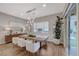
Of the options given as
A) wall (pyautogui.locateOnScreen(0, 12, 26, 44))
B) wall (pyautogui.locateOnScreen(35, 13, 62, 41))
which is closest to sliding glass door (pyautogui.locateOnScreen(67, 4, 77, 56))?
wall (pyautogui.locateOnScreen(35, 13, 62, 41))

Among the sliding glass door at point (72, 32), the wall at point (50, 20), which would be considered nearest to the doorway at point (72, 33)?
the sliding glass door at point (72, 32)

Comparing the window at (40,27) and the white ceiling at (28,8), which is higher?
the white ceiling at (28,8)

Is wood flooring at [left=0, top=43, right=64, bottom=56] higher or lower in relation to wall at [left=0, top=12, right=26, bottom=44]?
lower

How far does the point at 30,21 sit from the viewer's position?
7.33 ft

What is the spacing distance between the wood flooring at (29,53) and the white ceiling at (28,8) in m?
0.78

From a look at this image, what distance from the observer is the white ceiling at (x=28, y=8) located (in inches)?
83.5

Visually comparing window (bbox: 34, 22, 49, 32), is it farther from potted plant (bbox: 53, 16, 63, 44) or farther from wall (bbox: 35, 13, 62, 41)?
potted plant (bbox: 53, 16, 63, 44)

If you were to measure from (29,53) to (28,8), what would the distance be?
1.09 meters

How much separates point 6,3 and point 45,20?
1.00 metres

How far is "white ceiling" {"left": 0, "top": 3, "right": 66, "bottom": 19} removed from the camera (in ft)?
6.96

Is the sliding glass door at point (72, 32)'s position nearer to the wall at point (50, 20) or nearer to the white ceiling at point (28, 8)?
the white ceiling at point (28, 8)

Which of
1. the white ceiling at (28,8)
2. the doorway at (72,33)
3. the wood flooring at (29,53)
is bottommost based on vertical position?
the wood flooring at (29,53)

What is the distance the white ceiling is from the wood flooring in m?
0.78

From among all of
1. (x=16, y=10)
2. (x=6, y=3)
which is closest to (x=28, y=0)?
(x=16, y=10)
